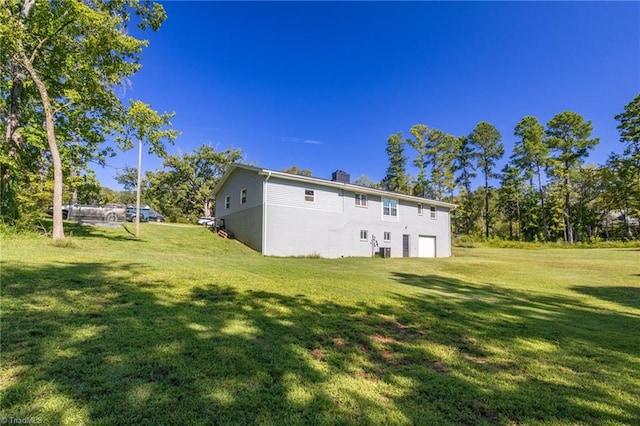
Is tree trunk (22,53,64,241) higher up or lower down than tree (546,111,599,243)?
lower down

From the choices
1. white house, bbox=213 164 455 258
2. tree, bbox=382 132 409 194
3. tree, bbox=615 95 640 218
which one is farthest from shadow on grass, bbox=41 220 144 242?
tree, bbox=615 95 640 218

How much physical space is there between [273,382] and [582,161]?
45.3 m

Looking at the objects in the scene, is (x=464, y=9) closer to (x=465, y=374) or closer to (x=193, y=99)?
(x=465, y=374)

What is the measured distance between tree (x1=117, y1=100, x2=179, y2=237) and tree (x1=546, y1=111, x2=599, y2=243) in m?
39.9

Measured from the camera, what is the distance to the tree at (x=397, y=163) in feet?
140

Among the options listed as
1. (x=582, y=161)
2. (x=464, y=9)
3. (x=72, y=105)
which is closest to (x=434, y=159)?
(x=582, y=161)

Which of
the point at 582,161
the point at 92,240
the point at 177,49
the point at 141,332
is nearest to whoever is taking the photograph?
the point at 141,332

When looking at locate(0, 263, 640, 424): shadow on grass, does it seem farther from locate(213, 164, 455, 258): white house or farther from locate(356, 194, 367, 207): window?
locate(356, 194, 367, 207): window

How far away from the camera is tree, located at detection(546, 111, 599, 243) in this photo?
34.7 m

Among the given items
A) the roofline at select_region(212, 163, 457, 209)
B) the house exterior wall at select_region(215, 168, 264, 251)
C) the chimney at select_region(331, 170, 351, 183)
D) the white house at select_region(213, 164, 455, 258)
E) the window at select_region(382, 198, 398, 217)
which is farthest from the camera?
the window at select_region(382, 198, 398, 217)

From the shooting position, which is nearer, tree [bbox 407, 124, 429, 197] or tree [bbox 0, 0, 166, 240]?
tree [bbox 0, 0, 166, 240]

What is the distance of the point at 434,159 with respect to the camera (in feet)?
131

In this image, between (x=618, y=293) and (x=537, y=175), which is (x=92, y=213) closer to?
(x=618, y=293)

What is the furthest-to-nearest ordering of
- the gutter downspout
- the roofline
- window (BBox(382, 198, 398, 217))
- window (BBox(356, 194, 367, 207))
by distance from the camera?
1. window (BBox(382, 198, 398, 217))
2. window (BBox(356, 194, 367, 207))
3. the roofline
4. the gutter downspout
